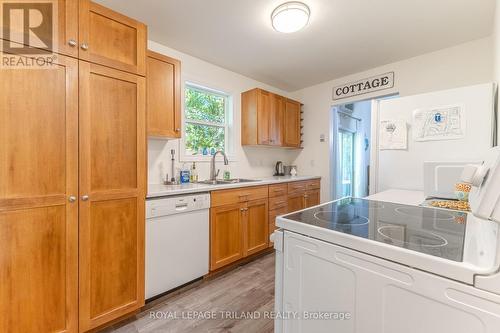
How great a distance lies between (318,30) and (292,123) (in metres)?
1.70

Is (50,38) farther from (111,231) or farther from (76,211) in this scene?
(111,231)

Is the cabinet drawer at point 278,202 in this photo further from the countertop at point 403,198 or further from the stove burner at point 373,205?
the stove burner at point 373,205

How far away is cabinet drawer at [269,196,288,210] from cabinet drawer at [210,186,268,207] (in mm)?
150

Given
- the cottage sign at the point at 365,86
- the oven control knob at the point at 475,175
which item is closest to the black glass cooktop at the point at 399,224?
the oven control knob at the point at 475,175

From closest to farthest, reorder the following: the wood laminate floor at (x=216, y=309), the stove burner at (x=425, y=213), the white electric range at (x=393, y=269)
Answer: the white electric range at (x=393, y=269) < the stove burner at (x=425, y=213) < the wood laminate floor at (x=216, y=309)

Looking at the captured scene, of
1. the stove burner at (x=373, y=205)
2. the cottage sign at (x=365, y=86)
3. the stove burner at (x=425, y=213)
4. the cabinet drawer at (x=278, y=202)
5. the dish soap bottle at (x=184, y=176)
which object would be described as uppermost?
the cottage sign at (x=365, y=86)

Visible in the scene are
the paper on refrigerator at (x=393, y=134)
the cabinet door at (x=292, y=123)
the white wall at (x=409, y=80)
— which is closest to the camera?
the paper on refrigerator at (x=393, y=134)

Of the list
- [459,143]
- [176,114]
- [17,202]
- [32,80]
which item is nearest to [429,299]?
[459,143]

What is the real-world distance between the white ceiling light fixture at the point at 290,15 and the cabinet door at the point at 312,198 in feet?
7.54

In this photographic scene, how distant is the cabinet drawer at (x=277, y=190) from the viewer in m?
2.84

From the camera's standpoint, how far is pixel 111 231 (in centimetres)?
153

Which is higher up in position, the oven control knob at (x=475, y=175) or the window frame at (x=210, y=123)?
the window frame at (x=210, y=123)

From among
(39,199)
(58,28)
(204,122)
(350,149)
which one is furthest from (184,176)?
(350,149)

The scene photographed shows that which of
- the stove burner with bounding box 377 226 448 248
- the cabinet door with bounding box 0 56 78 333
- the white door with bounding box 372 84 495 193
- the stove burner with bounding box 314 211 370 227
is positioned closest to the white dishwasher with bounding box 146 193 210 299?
the cabinet door with bounding box 0 56 78 333
